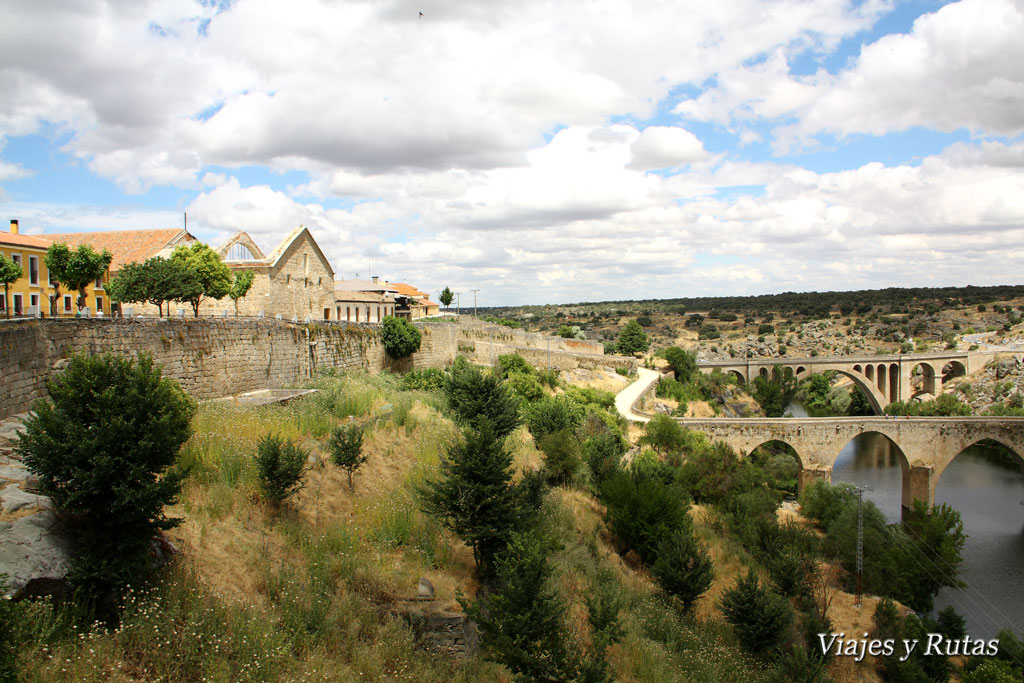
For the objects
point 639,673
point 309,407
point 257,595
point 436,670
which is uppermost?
point 309,407

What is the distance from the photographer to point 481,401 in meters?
15.7

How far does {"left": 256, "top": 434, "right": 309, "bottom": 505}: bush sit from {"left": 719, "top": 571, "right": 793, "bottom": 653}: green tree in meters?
9.40

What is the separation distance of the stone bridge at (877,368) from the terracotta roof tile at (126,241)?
48.4m

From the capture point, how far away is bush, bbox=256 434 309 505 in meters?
8.37

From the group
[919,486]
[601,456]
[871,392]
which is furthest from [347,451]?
[871,392]

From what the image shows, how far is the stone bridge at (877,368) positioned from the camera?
60.6 meters

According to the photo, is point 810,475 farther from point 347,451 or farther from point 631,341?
point 347,451

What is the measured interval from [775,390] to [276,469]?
55.3m

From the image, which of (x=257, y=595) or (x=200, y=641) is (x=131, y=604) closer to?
(x=200, y=641)

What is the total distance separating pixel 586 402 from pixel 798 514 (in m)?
11.5

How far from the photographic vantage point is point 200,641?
18.4 feet

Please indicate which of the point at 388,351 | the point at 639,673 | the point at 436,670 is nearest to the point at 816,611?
the point at 639,673

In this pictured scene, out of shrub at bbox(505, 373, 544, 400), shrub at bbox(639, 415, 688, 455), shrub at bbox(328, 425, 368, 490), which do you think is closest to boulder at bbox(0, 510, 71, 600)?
shrub at bbox(328, 425, 368, 490)

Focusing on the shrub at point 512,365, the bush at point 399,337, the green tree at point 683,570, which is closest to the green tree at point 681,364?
the shrub at point 512,365
